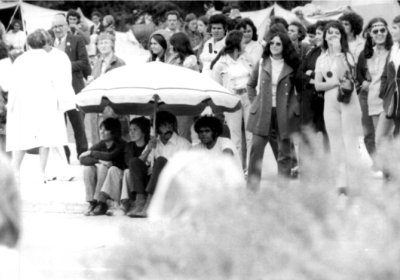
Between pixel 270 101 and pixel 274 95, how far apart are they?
0.25 ft

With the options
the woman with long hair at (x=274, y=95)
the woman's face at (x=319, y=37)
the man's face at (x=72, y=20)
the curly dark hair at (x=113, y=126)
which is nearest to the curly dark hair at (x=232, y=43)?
the woman with long hair at (x=274, y=95)

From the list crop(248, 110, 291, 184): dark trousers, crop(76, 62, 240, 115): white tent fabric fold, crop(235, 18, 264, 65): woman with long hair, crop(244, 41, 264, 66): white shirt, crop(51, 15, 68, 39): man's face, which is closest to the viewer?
crop(76, 62, 240, 115): white tent fabric fold

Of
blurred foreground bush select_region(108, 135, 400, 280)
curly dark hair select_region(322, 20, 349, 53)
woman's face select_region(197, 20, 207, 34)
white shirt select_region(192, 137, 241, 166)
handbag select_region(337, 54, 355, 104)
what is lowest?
white shirt select_region(192, 137, 241, 166)

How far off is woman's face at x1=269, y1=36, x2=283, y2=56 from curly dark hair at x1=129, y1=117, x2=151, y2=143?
134cm

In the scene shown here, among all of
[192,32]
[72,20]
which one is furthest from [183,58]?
[72,20]

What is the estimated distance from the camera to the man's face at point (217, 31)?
40.3 ft

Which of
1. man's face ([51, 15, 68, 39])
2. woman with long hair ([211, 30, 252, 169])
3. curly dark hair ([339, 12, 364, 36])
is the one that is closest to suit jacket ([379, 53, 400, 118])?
curly dark hair ([339, 12, 364, 36])

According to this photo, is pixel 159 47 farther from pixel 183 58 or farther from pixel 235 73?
pixel 235 73

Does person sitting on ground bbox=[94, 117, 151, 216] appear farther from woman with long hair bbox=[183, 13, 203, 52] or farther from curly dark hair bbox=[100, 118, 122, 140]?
woman with long hair bbox=[183, 13, 203, 52]

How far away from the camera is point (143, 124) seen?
34.5 ft

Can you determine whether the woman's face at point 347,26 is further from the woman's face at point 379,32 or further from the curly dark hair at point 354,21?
the woman's face at point 379,32

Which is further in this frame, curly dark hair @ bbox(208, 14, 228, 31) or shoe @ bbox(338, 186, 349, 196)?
curly dark hair @ bbox(208, 14, 228, 31)

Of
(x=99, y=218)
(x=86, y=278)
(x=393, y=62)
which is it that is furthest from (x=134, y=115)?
(x=86, y=278)

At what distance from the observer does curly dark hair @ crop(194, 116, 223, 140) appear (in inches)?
397
